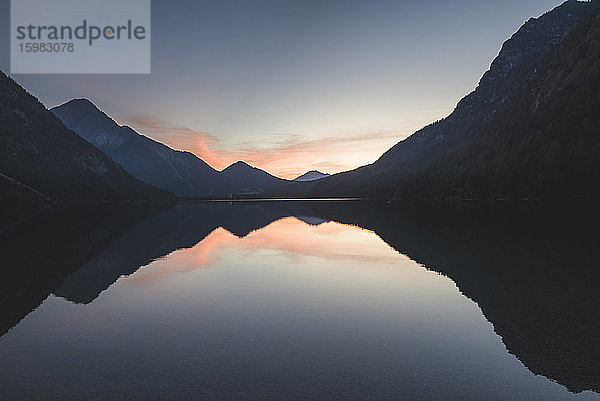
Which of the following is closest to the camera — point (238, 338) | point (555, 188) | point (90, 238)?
point (238, 338)

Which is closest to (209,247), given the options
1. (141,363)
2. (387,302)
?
(387,302)

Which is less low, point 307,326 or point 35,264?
point 35,264

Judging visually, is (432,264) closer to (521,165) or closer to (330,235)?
(330,235)

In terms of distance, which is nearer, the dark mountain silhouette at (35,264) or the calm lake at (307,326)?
the calm lake at (307,326)

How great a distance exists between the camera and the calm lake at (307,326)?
12.2 meters

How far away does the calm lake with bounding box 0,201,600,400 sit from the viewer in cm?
1225

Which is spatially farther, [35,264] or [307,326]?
[35,264]

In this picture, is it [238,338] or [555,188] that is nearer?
[238,338]

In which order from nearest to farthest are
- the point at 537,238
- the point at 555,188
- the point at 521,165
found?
the point at 537,238
the point at 555,188
the point at 521,165

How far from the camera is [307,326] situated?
18062mm

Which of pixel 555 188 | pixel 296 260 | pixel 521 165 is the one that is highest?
pixel 521 165

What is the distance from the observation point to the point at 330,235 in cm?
5878

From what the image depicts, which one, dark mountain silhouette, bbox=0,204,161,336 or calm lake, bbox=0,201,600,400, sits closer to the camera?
calm lake, bbox=0,201,600,400

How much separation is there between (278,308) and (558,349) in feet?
42.7
